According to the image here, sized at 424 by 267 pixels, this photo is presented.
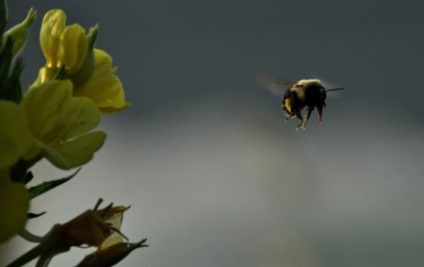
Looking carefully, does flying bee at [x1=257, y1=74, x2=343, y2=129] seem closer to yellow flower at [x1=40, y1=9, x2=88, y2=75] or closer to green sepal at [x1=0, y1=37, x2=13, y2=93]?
yellow flower at [x1=40, y1=9, x2=88, y2=75]

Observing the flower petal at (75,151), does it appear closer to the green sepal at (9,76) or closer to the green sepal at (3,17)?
the green sepal at (9,76)

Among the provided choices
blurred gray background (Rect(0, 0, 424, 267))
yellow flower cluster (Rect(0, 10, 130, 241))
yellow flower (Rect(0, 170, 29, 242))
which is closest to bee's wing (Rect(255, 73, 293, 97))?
yellow flower cluster (Rect(0, 10, 130, 241))

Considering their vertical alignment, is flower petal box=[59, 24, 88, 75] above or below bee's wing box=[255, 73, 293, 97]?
below

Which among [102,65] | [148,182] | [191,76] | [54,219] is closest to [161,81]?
[191,76]

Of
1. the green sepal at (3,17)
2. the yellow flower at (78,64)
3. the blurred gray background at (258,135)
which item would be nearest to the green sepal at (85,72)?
the yellow flower at (78,64)

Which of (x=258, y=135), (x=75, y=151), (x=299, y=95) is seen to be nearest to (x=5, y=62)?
(x=75, y=151)

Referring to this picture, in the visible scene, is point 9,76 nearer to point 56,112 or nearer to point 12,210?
point 56,112
